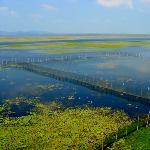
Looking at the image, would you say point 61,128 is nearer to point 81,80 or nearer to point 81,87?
point 81,87

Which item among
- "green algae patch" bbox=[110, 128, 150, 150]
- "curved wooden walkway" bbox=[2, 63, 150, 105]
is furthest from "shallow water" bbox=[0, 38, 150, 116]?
"green algae patch" bbox=[110, 128, 150, 150]

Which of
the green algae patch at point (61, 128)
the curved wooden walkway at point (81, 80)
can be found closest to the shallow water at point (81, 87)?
the curved wooden walkway at point (81, 80)

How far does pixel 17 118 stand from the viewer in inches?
1280

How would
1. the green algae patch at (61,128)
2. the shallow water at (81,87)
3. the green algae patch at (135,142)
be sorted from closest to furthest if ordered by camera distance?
the green algae patch at (135,142), the green algae patch at (61,128), the shallow water at (81,87)

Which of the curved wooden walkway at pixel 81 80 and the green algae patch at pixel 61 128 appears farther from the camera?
the curved wooden walkway at pixel 81 80

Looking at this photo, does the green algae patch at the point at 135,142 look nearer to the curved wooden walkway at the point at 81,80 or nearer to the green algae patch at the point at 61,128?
the green algae patch at the point at 61,128

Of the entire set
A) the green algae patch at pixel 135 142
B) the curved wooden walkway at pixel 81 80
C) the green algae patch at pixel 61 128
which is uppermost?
the curved wooden walkway at pixel 81 80

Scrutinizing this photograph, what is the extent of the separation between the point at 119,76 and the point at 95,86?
10.2m

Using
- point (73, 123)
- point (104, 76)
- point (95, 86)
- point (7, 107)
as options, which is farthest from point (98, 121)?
point (104, 76)

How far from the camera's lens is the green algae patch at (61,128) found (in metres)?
25.9

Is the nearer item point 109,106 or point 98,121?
point 98,121

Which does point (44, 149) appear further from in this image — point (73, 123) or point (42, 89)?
point (42, 89)

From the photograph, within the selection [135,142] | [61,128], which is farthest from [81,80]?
[135,142]

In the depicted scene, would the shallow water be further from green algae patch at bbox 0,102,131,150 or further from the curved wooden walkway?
green algae patch at bbox 0,102,131,150
